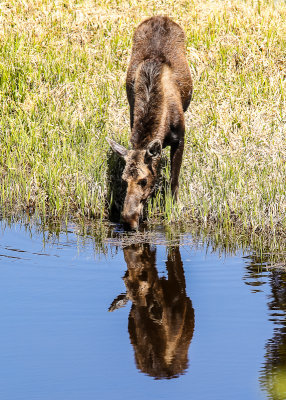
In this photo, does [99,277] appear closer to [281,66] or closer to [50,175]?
[50,175]

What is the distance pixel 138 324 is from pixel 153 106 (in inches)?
160

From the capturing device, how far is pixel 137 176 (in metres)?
9.02

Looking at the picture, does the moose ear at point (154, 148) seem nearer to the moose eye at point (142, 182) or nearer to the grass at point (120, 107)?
the moose eye at point (142, 182)

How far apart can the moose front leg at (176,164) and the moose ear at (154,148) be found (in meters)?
0.86

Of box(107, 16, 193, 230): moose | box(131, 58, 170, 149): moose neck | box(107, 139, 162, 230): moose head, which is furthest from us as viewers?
box(131, 58, 170, 149): moose neck

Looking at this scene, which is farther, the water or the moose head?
the moose head

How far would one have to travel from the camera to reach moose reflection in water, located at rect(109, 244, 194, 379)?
5.22 meters

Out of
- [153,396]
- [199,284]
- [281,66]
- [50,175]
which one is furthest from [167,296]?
[281,66]

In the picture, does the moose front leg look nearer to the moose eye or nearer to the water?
the moose eye

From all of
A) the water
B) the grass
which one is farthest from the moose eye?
the water

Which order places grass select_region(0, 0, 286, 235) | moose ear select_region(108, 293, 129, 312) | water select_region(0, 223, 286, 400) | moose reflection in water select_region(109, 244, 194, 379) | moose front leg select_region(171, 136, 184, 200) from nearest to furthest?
water select_region(0, 223, 286, 400), moose reflection in water select_region(109, 244, 194, 379), moose ear select_region(108, 293, 129, 312), grass select_region(0, 0, 286, 235), moose front leg select_region(171, 136, 184, 200)

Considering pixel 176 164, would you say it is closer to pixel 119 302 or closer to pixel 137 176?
pixel 137 176

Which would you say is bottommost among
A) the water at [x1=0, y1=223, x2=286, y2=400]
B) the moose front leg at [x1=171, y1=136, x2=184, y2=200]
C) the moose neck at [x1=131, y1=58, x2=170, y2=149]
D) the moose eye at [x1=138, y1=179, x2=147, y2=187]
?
the water at [x1=0, y1=223, x2=286, y2=400]

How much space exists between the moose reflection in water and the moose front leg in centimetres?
197
